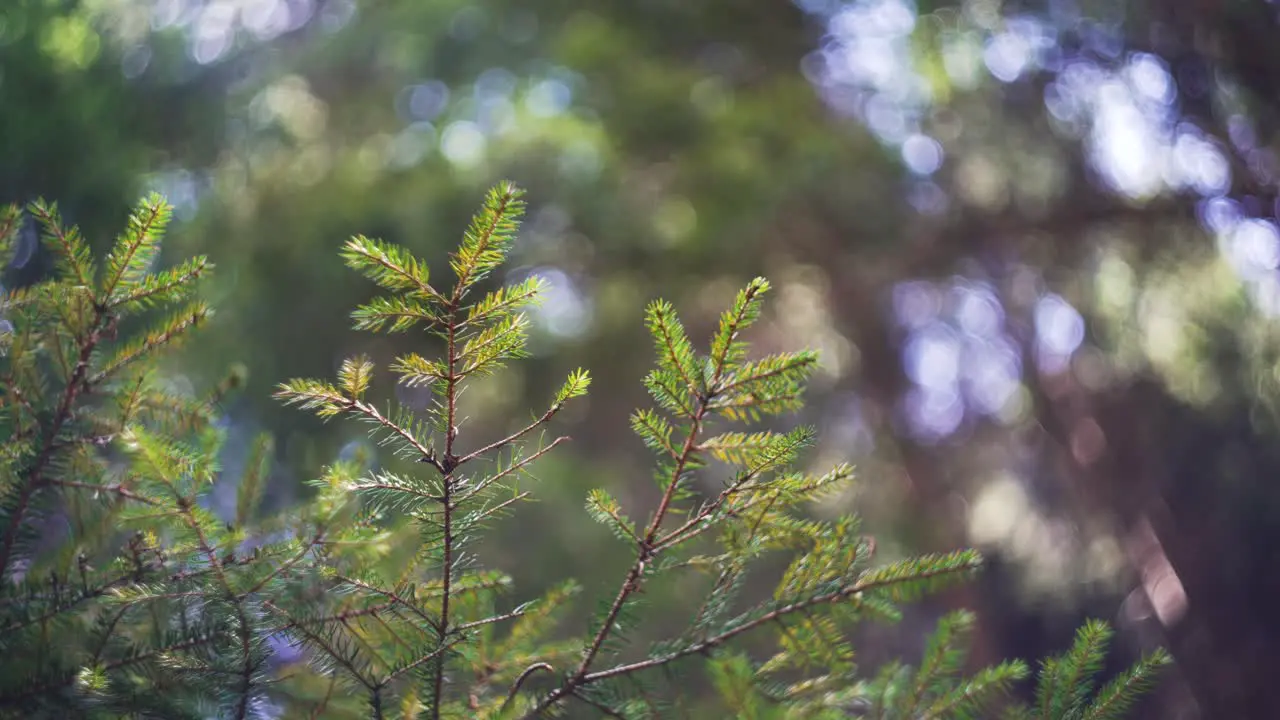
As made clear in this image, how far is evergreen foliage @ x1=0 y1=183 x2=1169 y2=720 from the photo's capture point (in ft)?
2.03

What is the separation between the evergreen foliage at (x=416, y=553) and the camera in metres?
0.62

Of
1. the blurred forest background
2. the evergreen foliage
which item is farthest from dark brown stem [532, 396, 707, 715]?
the blurred forest background

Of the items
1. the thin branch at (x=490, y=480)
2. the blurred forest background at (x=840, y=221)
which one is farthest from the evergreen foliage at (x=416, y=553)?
the blurred forest background at (x=840, y=221)

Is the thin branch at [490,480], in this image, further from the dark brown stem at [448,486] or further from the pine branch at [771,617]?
the pine branch at [771,617]

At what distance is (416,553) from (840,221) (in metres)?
2.06

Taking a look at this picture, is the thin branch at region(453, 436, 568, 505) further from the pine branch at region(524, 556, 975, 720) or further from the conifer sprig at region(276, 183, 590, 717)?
the pine branch at region(524, 556, 975, 720)

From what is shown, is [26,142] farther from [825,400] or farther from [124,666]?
[825,400]

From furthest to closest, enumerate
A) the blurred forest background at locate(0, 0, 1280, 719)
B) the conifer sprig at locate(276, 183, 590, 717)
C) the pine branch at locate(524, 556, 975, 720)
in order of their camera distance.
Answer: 1. the blurred forest background at locate(0, 0, 1280, 719)
2. the pine branch at locate(524, 556, 975, 720)
3. the conifer sprig at locate(276, 183, 590, 717)

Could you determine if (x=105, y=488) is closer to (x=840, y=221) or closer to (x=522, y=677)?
(x=522, y=677)

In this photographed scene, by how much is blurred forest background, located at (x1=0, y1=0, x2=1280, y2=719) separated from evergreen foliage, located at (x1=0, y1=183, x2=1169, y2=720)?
774mm

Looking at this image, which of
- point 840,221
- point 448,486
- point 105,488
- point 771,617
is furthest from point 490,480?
point 840,221

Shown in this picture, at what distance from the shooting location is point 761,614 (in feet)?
2.37

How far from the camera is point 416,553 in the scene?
0.73 meters

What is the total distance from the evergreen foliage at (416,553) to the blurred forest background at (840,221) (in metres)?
0.77
